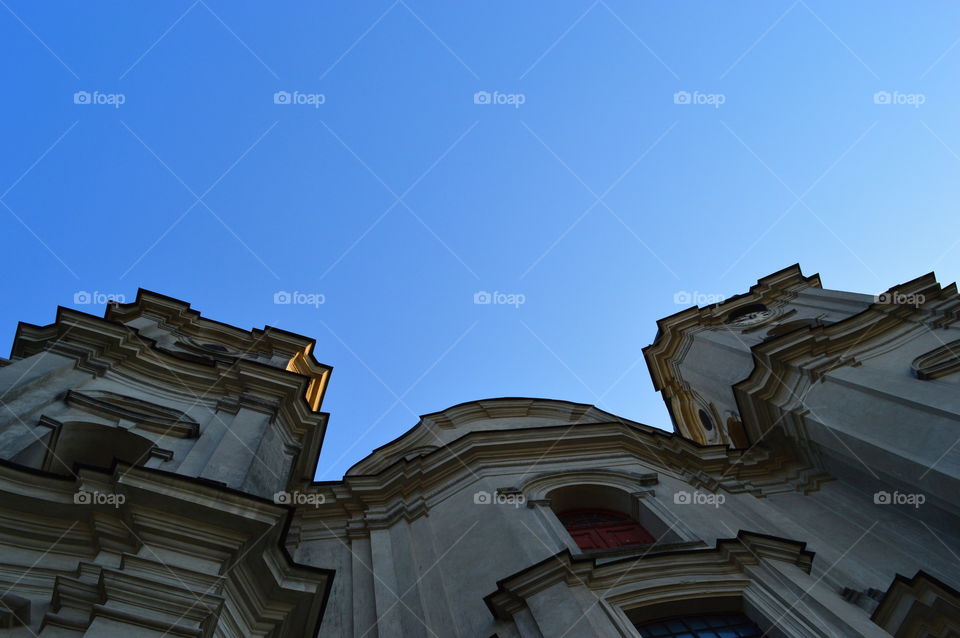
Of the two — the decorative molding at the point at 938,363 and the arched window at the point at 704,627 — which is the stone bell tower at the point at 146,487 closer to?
the arched window at the point at 704,627

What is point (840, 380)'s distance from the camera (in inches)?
648

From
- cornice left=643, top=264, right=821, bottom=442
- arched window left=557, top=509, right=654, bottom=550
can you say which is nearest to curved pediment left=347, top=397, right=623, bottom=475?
arched window left=557, top=509, right=654, bottom=550

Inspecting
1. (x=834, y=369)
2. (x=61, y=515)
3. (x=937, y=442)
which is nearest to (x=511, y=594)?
(x=61, y=515)

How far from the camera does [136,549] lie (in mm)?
8664

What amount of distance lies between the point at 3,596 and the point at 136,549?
4.74ft

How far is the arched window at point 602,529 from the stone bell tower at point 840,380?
4942mm

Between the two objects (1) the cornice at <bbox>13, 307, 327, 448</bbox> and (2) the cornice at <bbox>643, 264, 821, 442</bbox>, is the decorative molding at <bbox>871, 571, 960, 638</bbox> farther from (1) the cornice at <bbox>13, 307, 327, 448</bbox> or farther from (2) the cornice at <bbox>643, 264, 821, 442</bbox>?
(2) the cornice at <bbox>643, 264, 821, 442</bbox>

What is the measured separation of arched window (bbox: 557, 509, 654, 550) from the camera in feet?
43.7

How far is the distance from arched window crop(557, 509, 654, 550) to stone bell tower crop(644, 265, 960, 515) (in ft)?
16.2

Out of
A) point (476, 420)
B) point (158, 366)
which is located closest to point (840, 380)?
point (476, 420)

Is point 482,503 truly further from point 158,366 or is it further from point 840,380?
point 840,380

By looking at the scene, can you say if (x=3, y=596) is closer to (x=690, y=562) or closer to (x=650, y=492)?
(x=690, y=562)

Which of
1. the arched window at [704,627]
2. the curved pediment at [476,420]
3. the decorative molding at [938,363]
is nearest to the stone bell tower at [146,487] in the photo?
the curved pediment at [476,420]

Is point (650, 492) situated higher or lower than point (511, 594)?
Answer: higher
